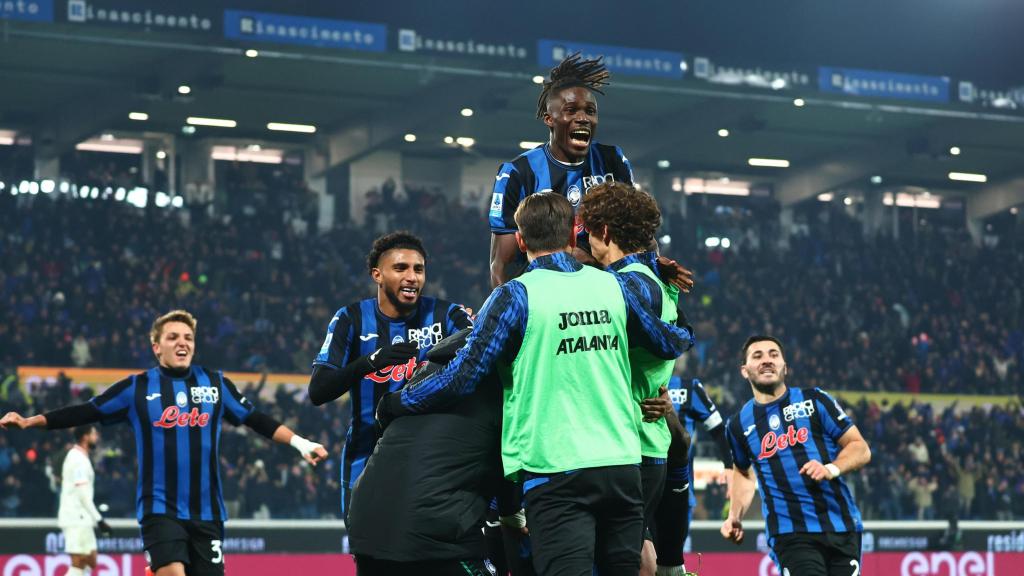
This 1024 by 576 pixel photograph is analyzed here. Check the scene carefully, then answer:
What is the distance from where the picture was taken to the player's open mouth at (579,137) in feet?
21.0

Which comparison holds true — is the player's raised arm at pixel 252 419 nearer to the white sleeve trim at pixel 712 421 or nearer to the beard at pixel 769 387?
the beard at pixel 769 387

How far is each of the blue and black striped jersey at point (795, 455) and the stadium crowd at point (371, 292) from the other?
12.9 metres

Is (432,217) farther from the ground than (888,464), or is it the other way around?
(432,217)

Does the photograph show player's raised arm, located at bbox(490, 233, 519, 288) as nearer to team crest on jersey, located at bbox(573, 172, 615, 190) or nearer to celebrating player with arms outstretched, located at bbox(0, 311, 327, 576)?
team crest on jersey, located at bbox(573, 172, 615, 190)

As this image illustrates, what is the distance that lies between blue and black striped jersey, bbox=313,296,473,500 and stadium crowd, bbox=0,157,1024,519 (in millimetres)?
14223

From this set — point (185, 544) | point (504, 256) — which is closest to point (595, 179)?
point (504, 256)

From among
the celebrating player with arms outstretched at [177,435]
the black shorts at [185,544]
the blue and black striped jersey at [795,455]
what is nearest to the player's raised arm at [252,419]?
the celebrating player with arms outstretched at [177,435]

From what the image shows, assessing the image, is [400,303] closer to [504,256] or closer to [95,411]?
[504,256]

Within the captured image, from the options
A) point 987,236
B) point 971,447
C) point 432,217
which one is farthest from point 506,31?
point 987,236

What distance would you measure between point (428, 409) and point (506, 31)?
23.8m

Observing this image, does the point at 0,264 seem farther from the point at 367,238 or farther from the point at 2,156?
the point at 367,238

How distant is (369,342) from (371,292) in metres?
21.1

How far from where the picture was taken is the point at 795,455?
29.2ft

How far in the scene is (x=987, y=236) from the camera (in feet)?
115
